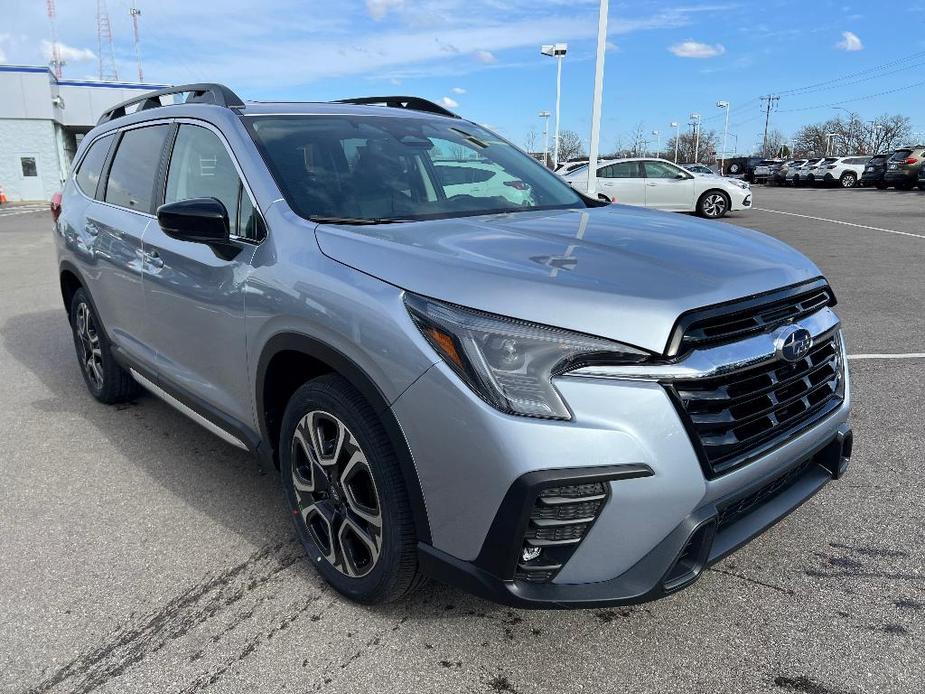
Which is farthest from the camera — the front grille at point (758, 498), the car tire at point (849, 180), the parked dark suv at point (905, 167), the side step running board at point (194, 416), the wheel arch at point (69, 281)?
the car tire at point (849, 180)

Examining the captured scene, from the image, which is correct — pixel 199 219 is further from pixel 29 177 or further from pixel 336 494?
pixel 29 177

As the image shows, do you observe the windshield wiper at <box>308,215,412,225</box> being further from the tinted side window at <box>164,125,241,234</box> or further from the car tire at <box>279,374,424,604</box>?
the car tire at <box>279,374,424,604</box>

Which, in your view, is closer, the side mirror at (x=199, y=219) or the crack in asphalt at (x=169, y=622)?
the crack in asphalt at (x=169, y=622)

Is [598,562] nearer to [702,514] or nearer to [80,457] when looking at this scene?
[702,514]

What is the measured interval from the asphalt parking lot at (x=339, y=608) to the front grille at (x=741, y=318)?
40.7 inches

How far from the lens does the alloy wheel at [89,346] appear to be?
472 cm

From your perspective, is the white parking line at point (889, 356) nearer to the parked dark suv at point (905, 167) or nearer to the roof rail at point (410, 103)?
the roof rail at point (410, 103)

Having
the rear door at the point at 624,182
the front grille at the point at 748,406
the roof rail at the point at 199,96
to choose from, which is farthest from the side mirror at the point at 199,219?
the rear door at the point at 624,182

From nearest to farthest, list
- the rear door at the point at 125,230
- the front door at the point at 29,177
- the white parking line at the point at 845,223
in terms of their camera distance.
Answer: the rear door at the point at 125,230 → the white parking line at the point at 845,223 → the front door at the point at 29,177

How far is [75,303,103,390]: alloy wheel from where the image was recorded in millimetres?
4719

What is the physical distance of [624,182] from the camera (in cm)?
1836

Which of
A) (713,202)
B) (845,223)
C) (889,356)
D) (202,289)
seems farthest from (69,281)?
(845,223)

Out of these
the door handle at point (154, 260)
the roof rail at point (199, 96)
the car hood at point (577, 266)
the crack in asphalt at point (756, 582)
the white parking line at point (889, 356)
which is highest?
the roof rail at point (199, 96)

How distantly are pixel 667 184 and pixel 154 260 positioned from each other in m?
16.6
